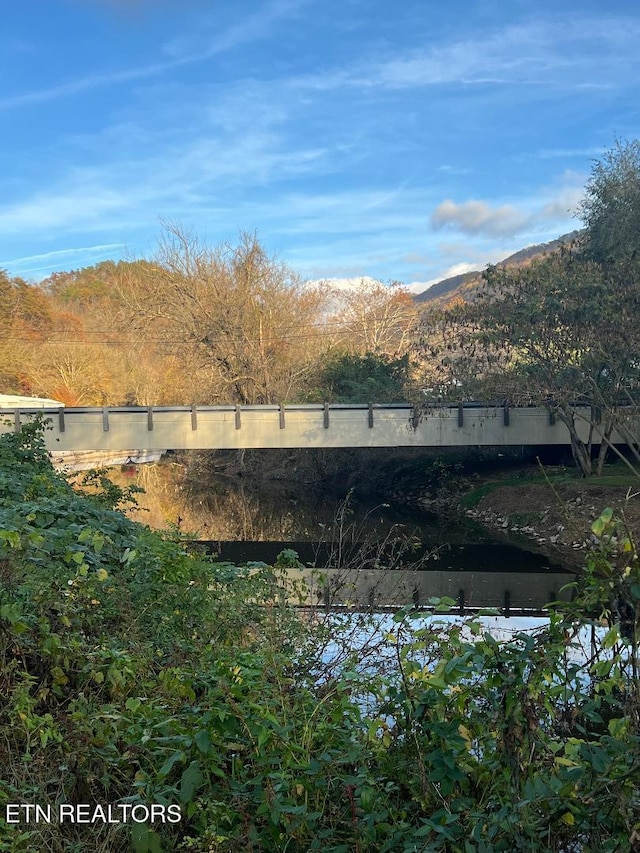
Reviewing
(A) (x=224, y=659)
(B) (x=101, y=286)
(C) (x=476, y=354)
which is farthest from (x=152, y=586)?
(B) (x=101, y=286)

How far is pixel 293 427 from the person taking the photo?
856 inches

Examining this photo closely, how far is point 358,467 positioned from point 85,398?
1499cm

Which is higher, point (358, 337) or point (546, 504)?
point (358, 337)

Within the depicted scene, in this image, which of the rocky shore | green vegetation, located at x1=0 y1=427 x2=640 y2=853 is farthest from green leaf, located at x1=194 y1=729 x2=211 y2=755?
the rocky shore

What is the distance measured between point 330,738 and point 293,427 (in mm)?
18469

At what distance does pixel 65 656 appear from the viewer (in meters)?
4.00

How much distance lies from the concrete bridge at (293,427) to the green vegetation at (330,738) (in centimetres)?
1691

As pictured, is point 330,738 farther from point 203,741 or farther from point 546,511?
point 546,511

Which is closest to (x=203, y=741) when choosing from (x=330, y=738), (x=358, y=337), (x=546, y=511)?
(x=330, y=738)


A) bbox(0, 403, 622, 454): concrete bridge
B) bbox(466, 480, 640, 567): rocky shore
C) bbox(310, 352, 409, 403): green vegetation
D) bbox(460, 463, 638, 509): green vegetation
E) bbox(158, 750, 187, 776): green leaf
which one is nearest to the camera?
bbox(158, 750, 187, 776): green leaf

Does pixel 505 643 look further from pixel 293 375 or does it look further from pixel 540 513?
pixel 293 375

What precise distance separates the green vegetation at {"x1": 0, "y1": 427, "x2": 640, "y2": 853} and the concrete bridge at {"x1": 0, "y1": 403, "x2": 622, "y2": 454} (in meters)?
16.9

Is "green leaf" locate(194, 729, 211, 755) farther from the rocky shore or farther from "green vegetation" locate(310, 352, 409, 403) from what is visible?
"green vegetation" locate(310, 352, 409, 403)

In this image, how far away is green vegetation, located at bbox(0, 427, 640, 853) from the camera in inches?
93.2
